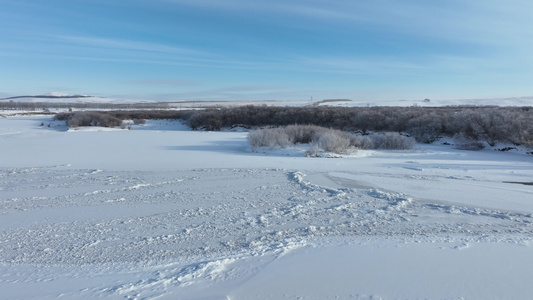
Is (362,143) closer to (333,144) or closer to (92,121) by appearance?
(333,144)

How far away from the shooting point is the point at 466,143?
2203 centimetres

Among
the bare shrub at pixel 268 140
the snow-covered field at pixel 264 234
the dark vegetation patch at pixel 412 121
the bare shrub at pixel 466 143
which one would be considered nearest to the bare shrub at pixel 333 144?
the bare shrub at pixel 268 140

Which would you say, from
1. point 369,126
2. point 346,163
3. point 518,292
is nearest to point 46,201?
point 518,292

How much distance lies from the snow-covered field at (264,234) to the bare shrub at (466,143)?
982cm

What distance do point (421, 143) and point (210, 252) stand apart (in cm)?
2238

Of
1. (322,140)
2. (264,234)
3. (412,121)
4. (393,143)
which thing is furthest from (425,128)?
(264,234)

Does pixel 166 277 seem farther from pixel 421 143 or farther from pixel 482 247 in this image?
pixel 421 143

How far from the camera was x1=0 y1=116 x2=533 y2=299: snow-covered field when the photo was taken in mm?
4594

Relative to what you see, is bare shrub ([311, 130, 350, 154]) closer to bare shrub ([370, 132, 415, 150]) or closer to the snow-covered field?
bare shrub ([370, 132, 415, 150])

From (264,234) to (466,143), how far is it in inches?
743

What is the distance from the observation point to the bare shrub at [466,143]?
70.3 feet

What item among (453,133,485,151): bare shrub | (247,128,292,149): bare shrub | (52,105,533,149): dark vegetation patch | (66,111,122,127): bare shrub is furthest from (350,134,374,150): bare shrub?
(66,111,122,127): bare shrub

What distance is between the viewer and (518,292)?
14.6 ft

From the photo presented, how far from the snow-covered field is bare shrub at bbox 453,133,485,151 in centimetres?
982
